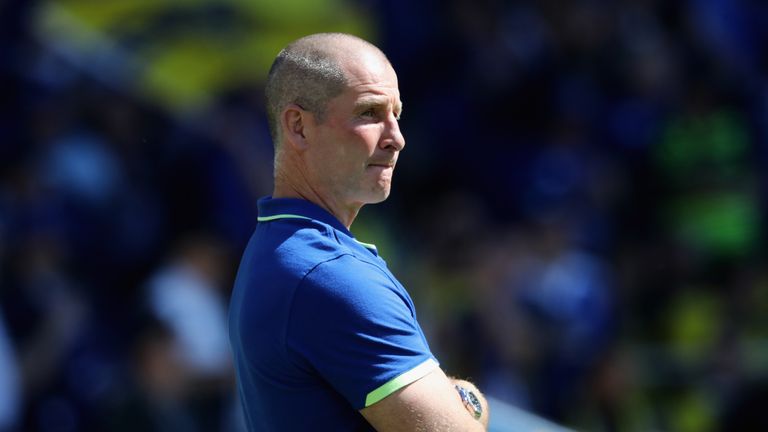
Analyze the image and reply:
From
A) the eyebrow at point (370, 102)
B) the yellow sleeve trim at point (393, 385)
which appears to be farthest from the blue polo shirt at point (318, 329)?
the eyebrow at point (370, 102)

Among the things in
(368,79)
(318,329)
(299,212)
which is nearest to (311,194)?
(299,212)

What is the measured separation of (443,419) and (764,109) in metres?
7.63

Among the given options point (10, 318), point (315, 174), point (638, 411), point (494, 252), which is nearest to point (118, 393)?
point (10, 318)

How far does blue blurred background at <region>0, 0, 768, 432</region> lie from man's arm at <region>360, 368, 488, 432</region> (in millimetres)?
4370

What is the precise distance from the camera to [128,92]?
924cm

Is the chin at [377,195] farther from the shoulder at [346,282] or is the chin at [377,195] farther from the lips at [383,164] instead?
the shoulder at [346,282]

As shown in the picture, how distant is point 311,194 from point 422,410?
0.61 meters

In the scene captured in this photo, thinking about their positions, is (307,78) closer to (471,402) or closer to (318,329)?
(318,329)

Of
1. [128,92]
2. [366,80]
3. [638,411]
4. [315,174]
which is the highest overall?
[366,80]

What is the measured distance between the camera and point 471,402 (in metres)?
2.96

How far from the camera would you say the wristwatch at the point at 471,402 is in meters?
2.92

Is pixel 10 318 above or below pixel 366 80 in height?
below

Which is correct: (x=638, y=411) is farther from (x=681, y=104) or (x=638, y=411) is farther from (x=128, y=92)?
(x=128, y=92)

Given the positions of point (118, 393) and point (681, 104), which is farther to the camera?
point (681, 104)
